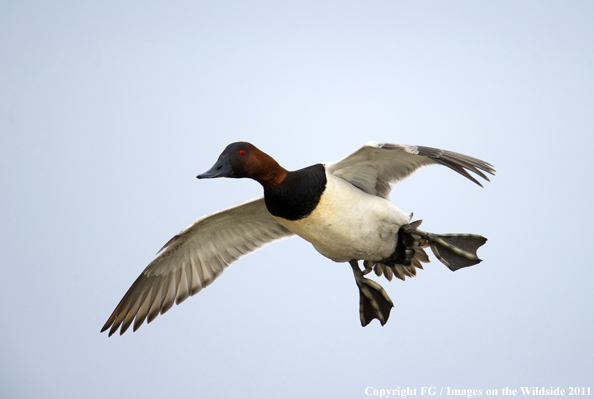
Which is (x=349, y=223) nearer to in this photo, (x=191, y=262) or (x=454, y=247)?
(x=454, y=247)

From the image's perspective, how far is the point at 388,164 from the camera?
5.22 m

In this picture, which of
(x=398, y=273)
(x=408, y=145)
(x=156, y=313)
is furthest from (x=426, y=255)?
(x=156, y=313)

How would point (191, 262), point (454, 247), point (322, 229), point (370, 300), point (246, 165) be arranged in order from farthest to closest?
point (191, 262), point (370, 300), point (454, 247), point (322, 229), point (246, 165)

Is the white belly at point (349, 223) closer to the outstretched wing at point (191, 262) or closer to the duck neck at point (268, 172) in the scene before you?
the duck neck at point (268, 172)

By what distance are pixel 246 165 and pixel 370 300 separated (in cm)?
190

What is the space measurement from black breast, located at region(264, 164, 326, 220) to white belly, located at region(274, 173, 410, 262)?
2.5 inches

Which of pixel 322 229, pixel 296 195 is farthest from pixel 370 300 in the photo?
pixel 296 195

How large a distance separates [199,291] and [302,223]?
1.72 m

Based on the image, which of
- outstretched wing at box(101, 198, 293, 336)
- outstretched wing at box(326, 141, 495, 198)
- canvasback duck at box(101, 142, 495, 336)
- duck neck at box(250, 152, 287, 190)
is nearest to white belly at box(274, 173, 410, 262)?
canvasback duck at box(101, 142, 495, 336)

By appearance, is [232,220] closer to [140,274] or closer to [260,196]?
[260,196]

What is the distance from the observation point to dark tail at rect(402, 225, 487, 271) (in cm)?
514

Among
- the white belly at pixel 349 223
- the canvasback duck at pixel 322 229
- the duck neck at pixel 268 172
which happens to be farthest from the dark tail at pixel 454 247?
the duck neck at pixel 268 172

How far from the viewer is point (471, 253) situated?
5.17 metres

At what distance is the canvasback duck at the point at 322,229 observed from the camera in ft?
15.5
